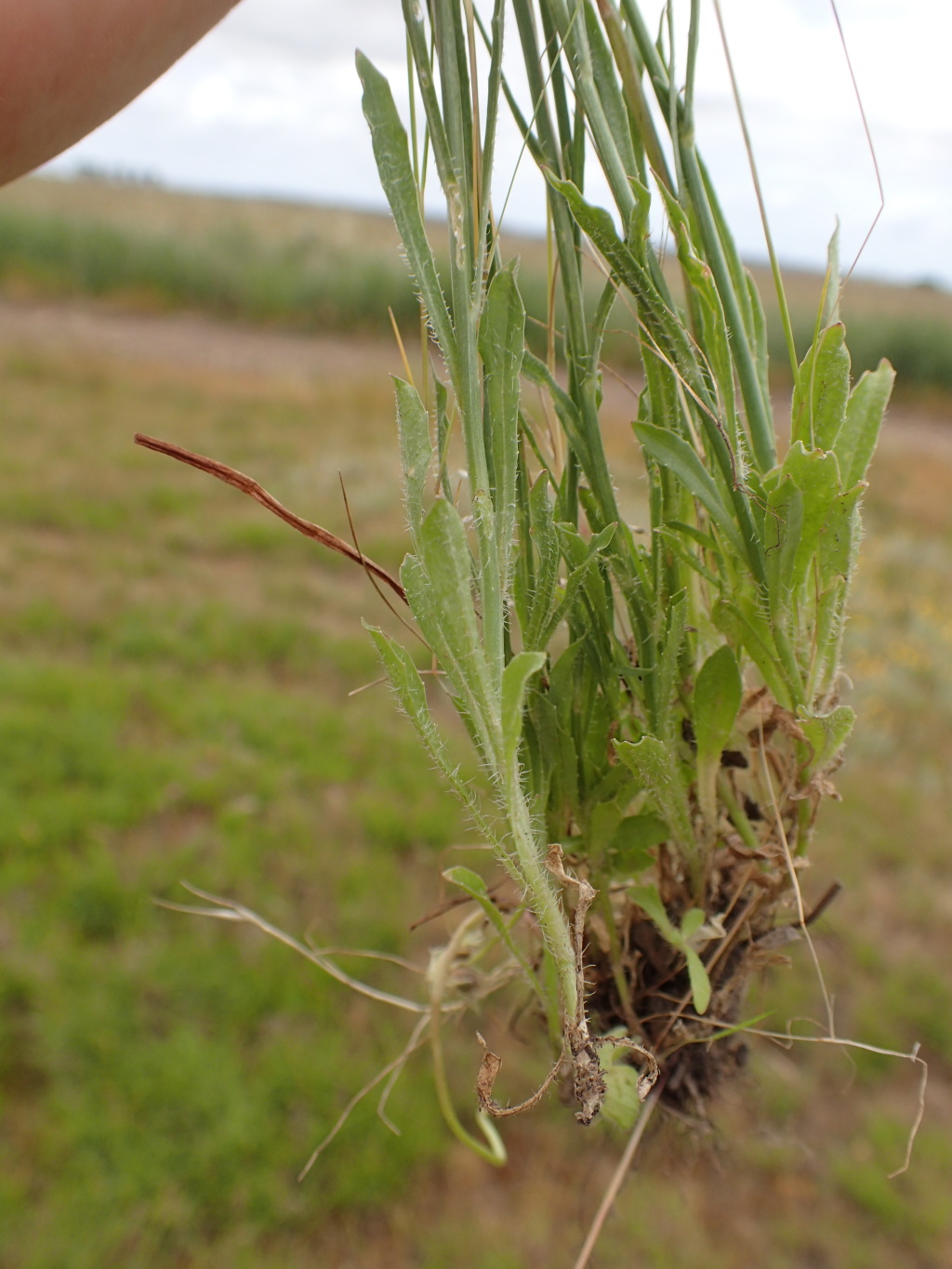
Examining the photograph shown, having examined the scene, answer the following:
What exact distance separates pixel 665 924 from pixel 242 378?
284 inches

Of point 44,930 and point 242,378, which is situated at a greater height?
point 242,378

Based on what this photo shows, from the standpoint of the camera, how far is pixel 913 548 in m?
4.71

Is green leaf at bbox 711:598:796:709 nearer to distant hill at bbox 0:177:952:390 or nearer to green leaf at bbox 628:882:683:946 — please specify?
green leaf at bbox 628:882:683:946

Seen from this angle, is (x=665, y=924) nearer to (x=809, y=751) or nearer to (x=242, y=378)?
(x=809, y=751)

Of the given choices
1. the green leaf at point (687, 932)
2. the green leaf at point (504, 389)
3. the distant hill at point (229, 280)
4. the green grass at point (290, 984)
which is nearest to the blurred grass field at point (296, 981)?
the green grass at point (290, 984)

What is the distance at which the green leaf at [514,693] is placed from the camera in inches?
15.4

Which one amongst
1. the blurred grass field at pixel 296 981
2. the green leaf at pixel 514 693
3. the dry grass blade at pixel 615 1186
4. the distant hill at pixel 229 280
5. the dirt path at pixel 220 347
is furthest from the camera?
the distant hill at pixel 229 280

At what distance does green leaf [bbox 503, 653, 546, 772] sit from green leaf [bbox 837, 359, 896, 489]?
256mm

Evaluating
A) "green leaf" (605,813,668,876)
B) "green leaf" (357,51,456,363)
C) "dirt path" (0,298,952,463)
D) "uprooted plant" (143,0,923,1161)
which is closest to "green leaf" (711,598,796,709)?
"uprooted plant" (143,0,923,1161)

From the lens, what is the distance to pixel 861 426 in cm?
54

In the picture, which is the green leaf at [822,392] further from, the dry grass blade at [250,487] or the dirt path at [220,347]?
the dirt path at [220,347]

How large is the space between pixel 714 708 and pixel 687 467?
0.14 meters

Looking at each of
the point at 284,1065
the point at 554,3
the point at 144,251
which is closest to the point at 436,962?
the point at 554,3

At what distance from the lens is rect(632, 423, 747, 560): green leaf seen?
1.60 feet
